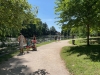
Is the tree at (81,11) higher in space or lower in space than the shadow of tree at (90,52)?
higher

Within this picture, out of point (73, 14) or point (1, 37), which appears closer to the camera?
point (73, 14)

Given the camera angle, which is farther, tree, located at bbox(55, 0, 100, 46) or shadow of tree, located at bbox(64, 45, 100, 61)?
tree, located at bbox(55, 0, 100, 46)

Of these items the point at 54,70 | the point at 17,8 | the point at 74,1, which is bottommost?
the point at 54,70

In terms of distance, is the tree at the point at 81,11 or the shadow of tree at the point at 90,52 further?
the tree at the point at 81,11

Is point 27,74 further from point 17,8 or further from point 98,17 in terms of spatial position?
point 98,17

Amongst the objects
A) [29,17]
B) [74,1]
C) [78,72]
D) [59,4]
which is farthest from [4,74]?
[59,4]

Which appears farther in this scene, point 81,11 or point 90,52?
point 81,11

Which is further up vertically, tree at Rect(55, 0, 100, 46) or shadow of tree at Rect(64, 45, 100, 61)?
tree at Rect(55, 0, 100, 46)

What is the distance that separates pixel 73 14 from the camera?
20234 mm

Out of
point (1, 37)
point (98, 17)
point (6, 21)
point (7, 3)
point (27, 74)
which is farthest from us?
point (1, 37)

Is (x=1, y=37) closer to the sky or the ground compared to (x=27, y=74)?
closer to the sky

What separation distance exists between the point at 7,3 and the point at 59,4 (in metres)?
11.4

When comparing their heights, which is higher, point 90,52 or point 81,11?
point 81,11

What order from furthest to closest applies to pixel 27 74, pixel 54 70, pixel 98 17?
pixel 98 17 → pixel 54 70 → pixel 27 74
